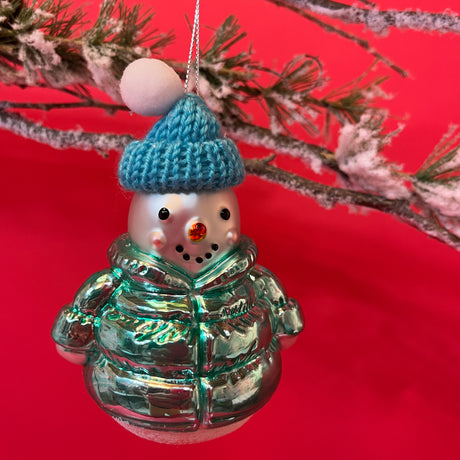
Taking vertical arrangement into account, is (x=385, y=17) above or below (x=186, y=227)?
above

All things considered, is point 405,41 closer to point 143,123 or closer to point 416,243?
point 416,243

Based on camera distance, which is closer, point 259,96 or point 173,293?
point 173,293

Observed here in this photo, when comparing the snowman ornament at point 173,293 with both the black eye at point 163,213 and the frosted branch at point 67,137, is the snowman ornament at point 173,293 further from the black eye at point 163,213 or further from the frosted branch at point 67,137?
the frosted branch at point 67,137

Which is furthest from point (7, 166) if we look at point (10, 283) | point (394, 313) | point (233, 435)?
point (394, 313)

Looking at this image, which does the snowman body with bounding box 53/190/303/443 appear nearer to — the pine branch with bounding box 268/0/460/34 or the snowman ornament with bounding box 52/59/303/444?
the snowman ornament with bounding box 52/59/303/444

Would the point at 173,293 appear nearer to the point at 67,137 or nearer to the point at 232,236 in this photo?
the point at 232,236

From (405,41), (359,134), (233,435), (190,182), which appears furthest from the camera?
(405,41)

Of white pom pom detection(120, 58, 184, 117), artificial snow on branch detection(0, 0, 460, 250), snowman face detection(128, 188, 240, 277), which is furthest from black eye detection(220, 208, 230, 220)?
artificial snow on branch detection(0, 0, 460, 250)

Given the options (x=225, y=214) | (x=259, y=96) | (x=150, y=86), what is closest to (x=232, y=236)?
(x=225, y=214)
